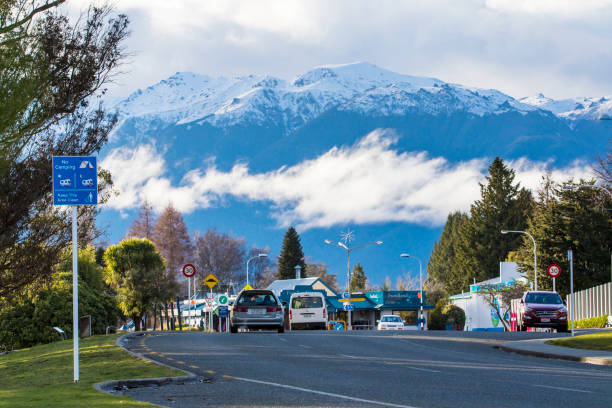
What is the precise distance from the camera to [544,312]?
1538 inches

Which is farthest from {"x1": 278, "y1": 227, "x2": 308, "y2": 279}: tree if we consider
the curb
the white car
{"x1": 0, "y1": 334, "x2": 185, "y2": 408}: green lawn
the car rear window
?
the curb

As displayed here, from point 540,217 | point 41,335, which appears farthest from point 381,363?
point 540,217

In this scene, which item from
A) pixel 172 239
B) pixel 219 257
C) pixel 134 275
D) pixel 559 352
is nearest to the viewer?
pixel 559 352

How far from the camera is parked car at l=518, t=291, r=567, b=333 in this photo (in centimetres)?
3894

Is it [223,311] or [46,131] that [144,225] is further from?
[46,131]

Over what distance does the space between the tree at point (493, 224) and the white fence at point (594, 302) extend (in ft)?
154

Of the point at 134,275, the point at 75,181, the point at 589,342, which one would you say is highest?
the point at 75,181

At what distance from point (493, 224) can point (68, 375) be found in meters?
89.6

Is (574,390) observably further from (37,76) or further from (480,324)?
(480,324)

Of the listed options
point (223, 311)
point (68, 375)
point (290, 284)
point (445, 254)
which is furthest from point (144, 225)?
point (68, 375)

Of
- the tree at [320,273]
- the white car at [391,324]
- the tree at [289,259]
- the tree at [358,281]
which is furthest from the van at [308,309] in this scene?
the tree at [320,273]

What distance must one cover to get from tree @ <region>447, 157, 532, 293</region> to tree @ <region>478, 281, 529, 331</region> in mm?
26088

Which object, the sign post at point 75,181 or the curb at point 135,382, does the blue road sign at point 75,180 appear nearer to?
the sign post at point 75,181

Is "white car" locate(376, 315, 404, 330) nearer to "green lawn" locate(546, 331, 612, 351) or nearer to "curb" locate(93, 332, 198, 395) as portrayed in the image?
"green lawn" locate(546, 331, 612, 351)
